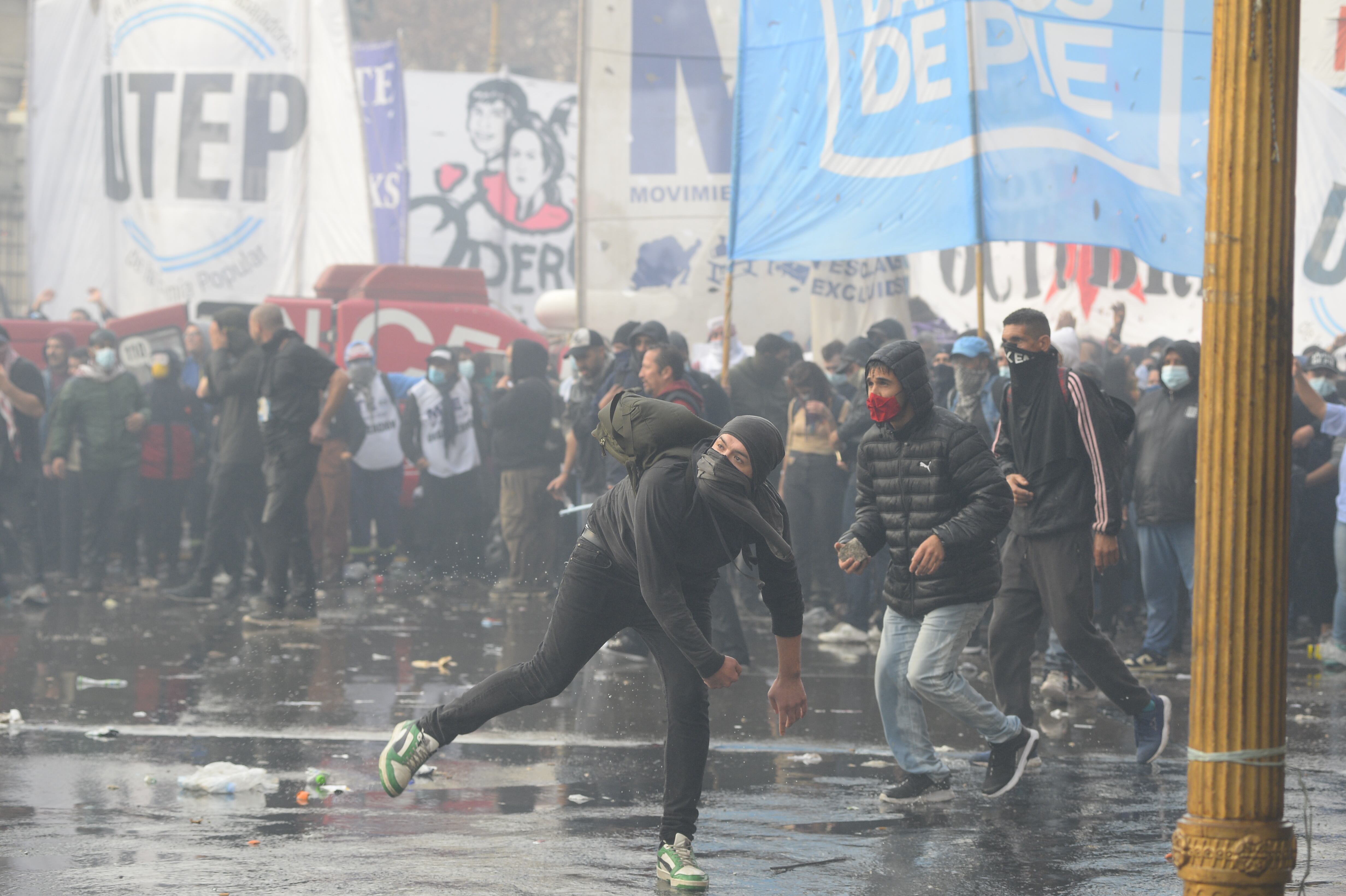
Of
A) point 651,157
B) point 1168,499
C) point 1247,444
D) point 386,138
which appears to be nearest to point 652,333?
point 1168,499

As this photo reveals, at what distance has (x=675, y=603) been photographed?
4473 mm

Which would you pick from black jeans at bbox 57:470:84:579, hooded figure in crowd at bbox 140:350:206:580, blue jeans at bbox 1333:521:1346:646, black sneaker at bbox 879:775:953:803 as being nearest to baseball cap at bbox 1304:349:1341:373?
blue jeans at bbox 1333:521:1346:646

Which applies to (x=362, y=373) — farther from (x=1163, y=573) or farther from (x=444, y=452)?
(x=1163, y=573)

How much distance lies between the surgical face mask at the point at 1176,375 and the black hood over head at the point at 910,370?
11.7 ft

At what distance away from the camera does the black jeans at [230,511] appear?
10.8 metres

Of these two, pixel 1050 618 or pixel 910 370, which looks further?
pixel 1050 618

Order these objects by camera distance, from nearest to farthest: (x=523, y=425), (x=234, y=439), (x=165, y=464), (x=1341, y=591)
A: (x=1341, y=591) < (x=234, y=439) < (x=523, y=425) < (x=165, y=464)

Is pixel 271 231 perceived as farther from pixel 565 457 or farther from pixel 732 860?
pixel 732 860

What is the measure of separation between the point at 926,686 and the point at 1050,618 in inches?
41.5

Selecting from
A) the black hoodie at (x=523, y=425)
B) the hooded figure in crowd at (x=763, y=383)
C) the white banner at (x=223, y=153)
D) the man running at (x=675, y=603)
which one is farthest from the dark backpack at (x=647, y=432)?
the white banner at (x=223, y=153)

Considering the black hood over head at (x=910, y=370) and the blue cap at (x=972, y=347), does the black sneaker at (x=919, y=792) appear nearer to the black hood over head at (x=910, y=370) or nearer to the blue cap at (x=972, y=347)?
the black hood over head at (x=910, y=370)

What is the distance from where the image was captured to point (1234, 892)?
3084mm

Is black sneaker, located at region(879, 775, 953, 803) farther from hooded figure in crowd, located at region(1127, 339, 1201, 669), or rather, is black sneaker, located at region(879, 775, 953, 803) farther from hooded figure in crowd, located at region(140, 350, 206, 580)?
hooded figure in crowd, located at region(140, 350, 206, 580)

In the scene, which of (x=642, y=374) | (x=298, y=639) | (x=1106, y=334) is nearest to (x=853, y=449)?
(x=642, y=374)
